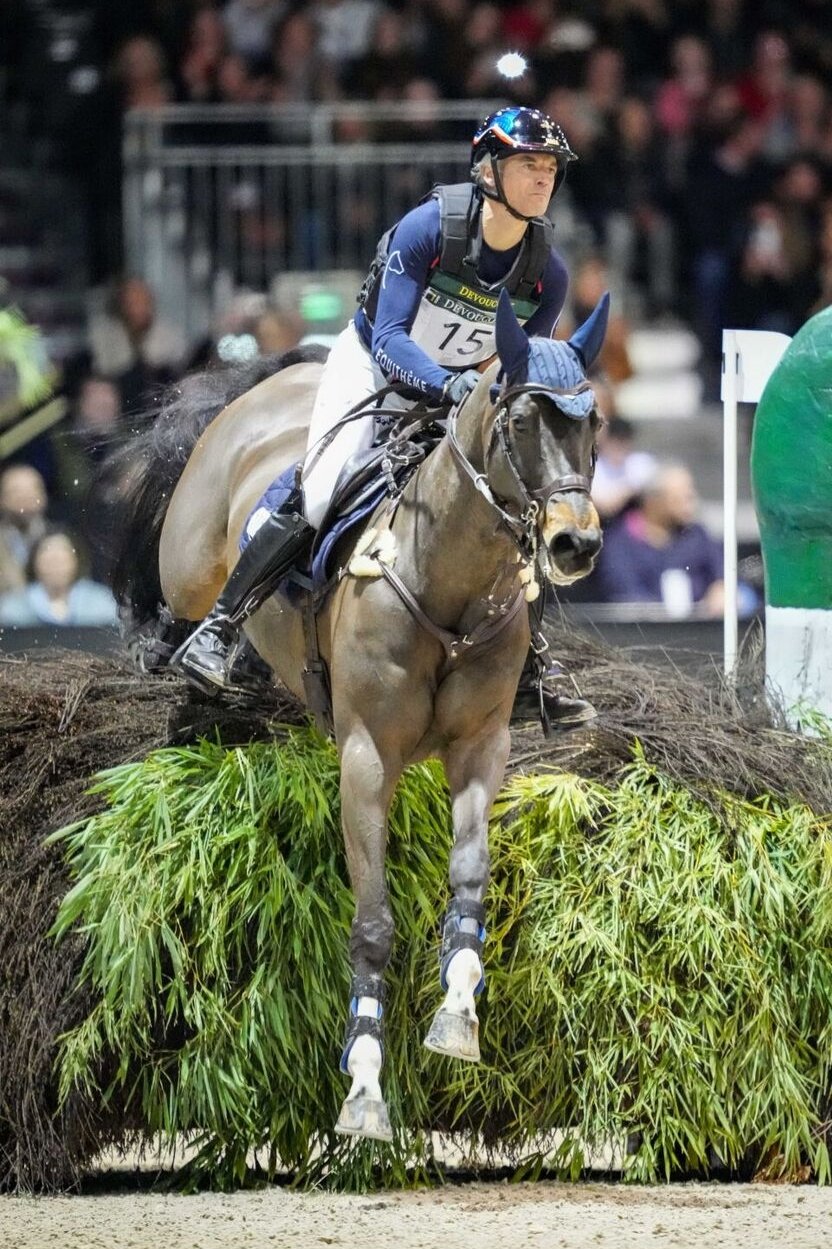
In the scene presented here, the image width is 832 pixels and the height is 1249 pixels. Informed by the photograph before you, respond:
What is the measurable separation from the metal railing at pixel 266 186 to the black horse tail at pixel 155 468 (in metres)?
5.11

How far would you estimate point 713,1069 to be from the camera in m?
5.79

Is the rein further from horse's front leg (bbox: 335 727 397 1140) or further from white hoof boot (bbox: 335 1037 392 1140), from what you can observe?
white hoof boot (bbox: 335 1037 392 1140)

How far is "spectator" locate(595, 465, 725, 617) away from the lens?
393 inches

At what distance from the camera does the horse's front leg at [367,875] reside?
17.2 feet

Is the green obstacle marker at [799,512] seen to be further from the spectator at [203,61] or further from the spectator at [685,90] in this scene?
the spectator at [203,61]

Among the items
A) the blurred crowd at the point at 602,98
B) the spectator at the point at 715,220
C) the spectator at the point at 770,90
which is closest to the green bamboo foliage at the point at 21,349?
the blurred crowd at the point at 602,98

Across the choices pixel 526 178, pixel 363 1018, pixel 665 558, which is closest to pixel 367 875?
pixel 363 1018

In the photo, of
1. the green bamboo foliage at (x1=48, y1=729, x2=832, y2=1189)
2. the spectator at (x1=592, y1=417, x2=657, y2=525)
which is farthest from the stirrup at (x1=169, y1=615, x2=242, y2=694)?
the spectator at (x1=592, y1=417, x2=657, y2=525)

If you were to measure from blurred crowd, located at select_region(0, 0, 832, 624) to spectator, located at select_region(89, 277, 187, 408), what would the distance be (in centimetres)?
2

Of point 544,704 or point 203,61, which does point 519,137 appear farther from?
point 203,61

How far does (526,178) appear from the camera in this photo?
537cm

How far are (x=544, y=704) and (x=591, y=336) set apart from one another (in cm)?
140

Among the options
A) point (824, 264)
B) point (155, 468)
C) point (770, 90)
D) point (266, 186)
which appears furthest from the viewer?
point (770, 90)

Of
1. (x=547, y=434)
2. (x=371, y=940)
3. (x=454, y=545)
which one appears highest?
(x=547, y=434)
